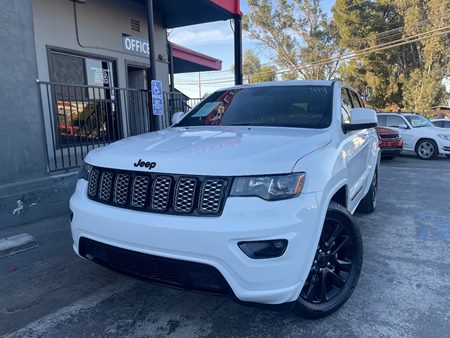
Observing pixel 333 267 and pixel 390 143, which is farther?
pixel 390 143

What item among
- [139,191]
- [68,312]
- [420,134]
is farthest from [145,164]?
[420,134]

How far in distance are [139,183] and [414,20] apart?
1110 inches

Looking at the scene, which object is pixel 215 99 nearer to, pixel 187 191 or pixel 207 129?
pixel 207 129

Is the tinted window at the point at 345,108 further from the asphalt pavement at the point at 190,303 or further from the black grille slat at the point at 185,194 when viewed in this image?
→ the black grille slat at the point at 185,194

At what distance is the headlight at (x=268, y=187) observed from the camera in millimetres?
2154

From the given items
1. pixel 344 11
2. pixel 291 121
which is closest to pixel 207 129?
pixel 291 121

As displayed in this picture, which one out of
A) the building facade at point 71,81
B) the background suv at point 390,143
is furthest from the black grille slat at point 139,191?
the background suv at point 390,143

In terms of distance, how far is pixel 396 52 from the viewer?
27.4m

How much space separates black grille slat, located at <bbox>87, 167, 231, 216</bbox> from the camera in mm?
2174

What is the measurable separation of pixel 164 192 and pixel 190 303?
3.49ft

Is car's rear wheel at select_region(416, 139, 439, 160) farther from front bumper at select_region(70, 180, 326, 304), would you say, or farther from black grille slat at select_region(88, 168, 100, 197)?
black grille slat at select_region(88, 168, 100, 197)

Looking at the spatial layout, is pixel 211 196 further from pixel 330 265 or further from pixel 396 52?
pixel 396 52

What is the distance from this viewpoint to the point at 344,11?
28953 mm

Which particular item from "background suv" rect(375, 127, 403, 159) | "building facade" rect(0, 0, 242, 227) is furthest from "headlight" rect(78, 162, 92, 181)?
"background suv" rect(375, 127, 403, 159)
